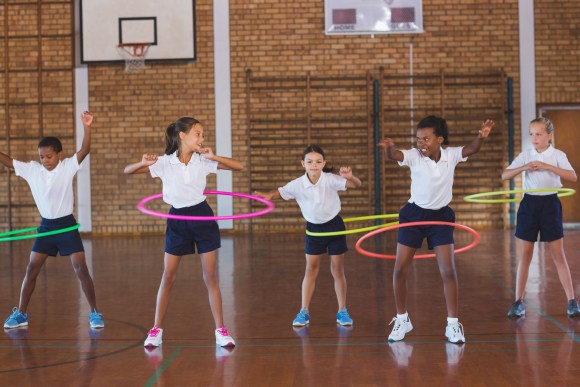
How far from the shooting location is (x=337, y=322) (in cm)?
583

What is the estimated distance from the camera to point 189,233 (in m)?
5.13

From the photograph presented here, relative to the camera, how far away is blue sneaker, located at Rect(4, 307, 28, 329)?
19.1ft

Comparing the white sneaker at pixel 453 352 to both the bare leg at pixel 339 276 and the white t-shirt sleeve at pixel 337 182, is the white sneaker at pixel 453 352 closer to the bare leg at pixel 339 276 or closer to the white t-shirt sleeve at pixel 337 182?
the bare leg at pixel 339 276

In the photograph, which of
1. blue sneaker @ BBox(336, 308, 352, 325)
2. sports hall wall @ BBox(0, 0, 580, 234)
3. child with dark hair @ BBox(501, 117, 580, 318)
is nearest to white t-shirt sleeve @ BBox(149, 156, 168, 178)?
blue sneaker @ BBox(336, 308, 352, 325)

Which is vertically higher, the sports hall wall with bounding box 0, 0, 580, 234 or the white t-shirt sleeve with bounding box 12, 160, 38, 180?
the sports hall wall with bounding box 0, 0, 580, 234

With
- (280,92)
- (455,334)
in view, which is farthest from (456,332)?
(280,92)

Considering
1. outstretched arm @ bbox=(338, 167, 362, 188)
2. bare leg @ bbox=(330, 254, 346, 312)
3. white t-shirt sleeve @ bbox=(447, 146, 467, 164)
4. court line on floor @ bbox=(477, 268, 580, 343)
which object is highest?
white t-shirt sleeve @ bbox=(447, 146, 467, 164)

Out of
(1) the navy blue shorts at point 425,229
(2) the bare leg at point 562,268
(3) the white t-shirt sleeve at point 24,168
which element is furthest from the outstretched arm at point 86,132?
(2) the bare leg at point 562,268

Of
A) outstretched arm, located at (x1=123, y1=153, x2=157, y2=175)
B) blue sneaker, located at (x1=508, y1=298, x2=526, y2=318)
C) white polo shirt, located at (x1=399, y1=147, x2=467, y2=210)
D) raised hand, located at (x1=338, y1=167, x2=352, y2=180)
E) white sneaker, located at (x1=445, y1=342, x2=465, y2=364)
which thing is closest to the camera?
white sneaker, located at (x1=445, y1=342, x2=465, y2=364)

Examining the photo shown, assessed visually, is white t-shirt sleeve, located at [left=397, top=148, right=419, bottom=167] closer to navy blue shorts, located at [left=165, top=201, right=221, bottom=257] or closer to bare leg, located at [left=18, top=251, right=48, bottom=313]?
navy blue shorts, located at [left=165, top=201, right=221, bottom=257]

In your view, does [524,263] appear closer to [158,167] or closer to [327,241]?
[327,241]

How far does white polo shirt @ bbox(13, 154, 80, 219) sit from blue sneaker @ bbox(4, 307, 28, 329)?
791 millimetres

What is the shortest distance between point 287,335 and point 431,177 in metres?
1.51

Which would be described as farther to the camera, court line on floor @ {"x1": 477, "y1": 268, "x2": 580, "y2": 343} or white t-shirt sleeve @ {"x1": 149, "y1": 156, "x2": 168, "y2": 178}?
court line on floor @ {"x1": 477, "y1": 268, "x2": 580, "y2": 343}
